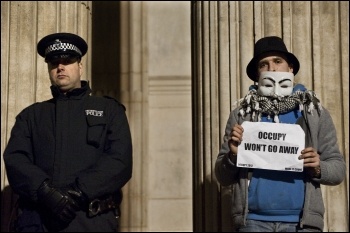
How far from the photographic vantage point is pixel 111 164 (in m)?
5.64

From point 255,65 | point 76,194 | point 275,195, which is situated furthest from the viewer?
point 255,65

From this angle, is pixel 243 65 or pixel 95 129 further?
pixel 243 65

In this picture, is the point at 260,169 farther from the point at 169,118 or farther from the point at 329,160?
the point at 169,118

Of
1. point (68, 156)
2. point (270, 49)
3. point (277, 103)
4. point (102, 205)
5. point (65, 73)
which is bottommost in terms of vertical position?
point (102, 205)

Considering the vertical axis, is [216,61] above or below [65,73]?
above

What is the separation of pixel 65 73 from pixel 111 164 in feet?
2.47

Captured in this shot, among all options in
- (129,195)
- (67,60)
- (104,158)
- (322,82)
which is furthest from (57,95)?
(129,195)

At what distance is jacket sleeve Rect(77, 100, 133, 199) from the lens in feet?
18.2

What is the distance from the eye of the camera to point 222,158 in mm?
5699

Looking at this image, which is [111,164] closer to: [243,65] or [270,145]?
[270,145]

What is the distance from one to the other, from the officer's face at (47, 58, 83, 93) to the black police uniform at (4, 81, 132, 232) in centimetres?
5

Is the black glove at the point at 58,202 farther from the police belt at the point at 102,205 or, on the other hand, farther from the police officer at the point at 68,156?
the police belt at the point at 102,205

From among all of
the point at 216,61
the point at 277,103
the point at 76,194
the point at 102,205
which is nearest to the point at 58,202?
the point at 76,194

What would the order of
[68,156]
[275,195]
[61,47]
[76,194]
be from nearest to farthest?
[275,195] → [76,194] → [68,156] → [61,47]
